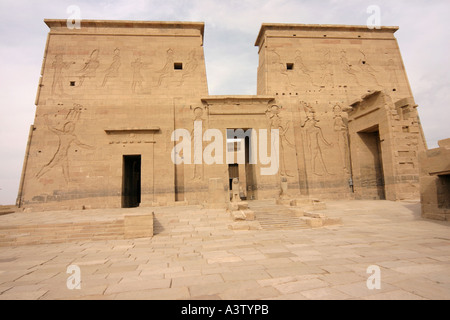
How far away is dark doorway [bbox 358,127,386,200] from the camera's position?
14086 mm

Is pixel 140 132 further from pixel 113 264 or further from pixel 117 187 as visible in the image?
pixel 113 264

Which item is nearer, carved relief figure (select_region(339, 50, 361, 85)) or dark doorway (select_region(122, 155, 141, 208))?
dark doorway (select_region(122, 155, 141, 208))

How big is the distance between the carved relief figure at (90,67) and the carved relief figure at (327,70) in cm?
1375

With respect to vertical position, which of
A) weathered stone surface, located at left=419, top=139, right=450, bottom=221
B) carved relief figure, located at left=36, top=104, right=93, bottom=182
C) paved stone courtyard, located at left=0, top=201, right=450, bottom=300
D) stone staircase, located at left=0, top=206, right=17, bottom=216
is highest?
carved relief figure, located at left=36, top=104, right=93, bottom=182

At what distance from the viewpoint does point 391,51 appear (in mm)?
16969

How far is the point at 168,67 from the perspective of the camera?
15.3m

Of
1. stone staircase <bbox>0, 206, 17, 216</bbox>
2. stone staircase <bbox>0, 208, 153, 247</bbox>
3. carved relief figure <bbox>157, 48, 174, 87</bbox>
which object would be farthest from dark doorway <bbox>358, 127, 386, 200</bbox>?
stone staircase <bbox>0, 206, 17, 216</bbox>

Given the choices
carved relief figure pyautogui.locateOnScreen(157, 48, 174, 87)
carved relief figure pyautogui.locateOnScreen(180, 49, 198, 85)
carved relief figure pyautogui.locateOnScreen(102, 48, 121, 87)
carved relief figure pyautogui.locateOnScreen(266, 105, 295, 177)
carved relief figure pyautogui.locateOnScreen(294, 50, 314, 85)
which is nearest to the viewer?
carved relief figure pyautogui.locateOnScreen(266, 105, 295, 177)

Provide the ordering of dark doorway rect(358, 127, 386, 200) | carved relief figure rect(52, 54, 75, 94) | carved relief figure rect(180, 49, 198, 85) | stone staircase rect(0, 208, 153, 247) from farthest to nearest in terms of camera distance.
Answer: carved relief figure rect(180, 49, 198, 85)
carved relief figure rect(52, 54, 75, 94)
dark doorway rect(358, 127, 386, 200)
stone staircase rect(0, 208, 153, 247)

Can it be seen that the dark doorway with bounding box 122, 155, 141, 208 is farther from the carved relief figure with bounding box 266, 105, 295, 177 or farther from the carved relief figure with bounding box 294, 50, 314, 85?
the carved relief figure with bounding box 294, 50, 314, 85

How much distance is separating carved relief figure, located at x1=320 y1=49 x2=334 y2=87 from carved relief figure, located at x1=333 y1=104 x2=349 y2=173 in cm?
169

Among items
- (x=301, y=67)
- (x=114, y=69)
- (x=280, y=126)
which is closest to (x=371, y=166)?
(x=280, y=126)

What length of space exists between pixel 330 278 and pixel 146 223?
5.27 m

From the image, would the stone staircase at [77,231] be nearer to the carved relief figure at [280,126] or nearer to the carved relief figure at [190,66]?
the carved relief figure at [280,126]
